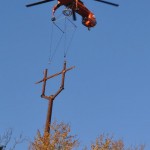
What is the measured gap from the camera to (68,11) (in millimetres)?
24438

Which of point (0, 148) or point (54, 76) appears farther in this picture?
point (54, 76)

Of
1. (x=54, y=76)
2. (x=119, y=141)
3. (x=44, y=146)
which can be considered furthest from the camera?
(x=119, y=141)

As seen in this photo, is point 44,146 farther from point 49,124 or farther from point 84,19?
point 84,19

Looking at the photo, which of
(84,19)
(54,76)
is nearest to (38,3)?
(84,19)

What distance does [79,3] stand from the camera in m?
25.1

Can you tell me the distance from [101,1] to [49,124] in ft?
30.9

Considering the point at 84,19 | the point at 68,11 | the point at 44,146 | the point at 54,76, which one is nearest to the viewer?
the point at 44,146

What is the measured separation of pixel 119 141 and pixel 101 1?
9179mm

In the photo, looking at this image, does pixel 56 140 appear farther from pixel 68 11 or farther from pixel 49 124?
pixel 68 11

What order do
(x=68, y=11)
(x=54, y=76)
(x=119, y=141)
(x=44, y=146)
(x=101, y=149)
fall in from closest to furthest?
(x=44, y=146) → (x=101, y=149) → (x=54, y=76) → (x=68, y=11) → (x=119, y=141)

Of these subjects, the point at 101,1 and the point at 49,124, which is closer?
the point at 49,124

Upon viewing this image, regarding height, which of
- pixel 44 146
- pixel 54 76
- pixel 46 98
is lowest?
pixel 44 146

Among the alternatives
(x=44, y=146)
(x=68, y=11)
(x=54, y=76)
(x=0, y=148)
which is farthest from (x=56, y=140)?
(x=68, y=11)

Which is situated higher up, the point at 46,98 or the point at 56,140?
the point at 46,98
